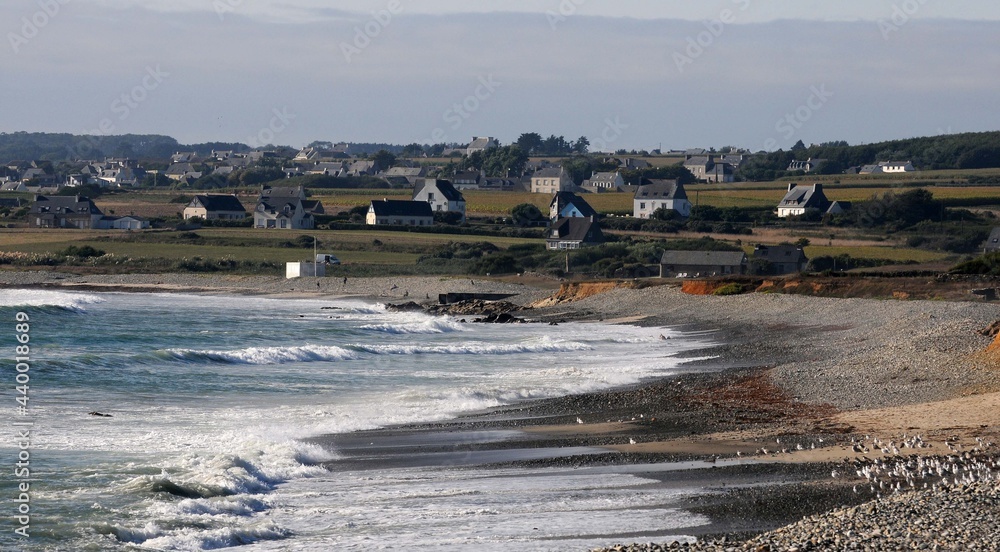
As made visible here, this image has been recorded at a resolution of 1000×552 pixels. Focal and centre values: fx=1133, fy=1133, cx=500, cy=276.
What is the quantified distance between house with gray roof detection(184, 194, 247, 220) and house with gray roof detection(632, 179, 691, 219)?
3174cm

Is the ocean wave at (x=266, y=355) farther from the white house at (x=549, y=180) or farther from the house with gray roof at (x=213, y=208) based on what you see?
the white house at (x=549, y=180)

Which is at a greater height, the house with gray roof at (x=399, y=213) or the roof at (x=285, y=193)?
the roof at (x=285, y=193)

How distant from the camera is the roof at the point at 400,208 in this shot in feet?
277

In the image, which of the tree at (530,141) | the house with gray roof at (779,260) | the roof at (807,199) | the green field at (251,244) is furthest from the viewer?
the tree at (530,141)

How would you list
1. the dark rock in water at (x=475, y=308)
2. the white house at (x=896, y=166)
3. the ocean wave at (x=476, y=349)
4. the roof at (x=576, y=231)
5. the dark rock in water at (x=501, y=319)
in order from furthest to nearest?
the white house at (x=896, y=166)
the roof at (x=576, y=231)
the dark rock in water at (x=475, y=308)
the dark rock in water at (x=501, y=319)
the ocean wave at (x=476, y=349)

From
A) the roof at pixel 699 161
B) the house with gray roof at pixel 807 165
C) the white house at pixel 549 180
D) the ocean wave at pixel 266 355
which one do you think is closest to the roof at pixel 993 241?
the ocean wave at pixel 266 355

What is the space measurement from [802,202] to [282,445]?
225ft

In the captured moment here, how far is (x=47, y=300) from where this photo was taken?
46.9 meters

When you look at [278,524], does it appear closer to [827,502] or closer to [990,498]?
[827,502]

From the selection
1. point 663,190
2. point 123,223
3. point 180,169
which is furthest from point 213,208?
point 180,169

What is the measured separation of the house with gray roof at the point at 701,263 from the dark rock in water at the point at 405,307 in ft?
46.0

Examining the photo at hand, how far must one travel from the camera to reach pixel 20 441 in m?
15.1

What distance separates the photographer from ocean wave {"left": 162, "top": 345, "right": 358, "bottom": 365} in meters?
27.1

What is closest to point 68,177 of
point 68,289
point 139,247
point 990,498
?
point 139,247
